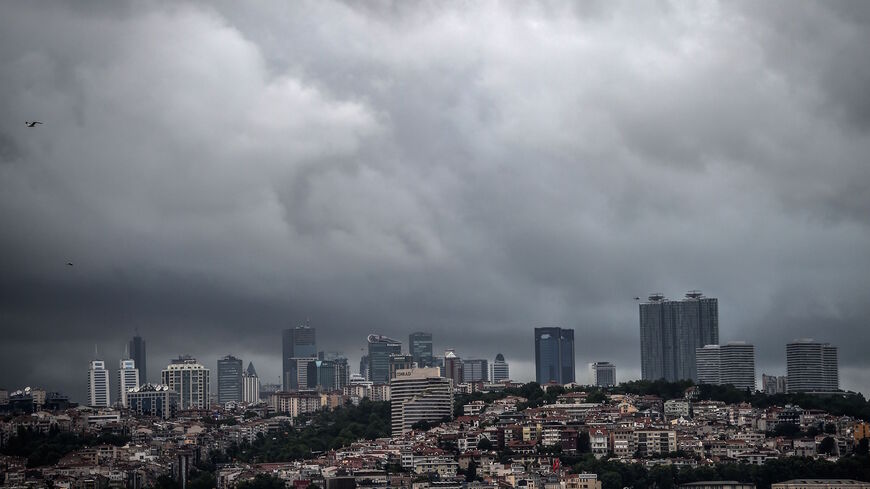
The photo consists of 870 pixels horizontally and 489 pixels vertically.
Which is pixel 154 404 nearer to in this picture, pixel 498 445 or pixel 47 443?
pixel 47 443

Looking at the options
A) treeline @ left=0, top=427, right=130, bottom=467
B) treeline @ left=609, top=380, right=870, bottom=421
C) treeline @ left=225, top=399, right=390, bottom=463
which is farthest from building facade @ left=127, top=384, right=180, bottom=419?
treeline @ left=609, top=380, right=870, bottom=421

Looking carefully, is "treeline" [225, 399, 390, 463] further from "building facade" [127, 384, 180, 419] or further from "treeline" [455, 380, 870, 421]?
"building facade" [127, 384, 180, 419]

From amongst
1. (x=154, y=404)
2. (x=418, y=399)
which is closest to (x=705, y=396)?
(x=418, y=399)

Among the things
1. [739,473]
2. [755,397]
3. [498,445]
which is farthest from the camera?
[755,397]

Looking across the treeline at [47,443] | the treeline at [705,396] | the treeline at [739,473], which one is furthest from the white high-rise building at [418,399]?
the treeline at [739,473]

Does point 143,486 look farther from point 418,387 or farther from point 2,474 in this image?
point 418,387
